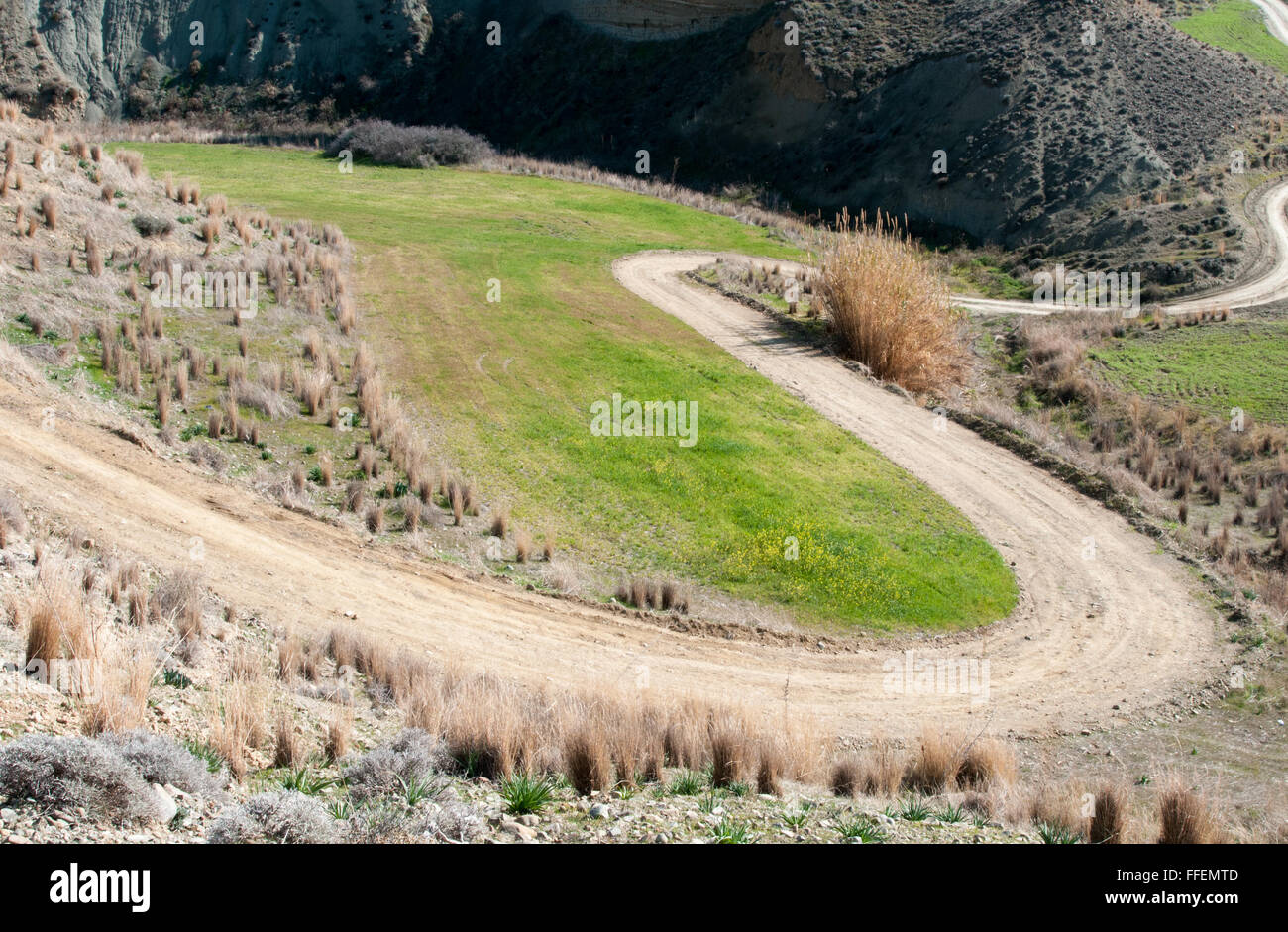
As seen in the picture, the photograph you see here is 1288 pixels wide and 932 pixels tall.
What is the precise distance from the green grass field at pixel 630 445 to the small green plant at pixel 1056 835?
A: 24.4 feet

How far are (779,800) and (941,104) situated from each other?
45.4m

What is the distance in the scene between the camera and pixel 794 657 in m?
14.6

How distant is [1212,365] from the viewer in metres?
27.6

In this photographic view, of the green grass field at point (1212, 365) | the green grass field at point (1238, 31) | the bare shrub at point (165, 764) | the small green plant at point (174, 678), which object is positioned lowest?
the small green plant at point (174, 678)

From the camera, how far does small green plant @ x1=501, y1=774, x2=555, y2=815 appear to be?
7332 mm

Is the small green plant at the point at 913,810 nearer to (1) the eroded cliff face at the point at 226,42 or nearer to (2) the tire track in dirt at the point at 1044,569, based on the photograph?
(2) the tire track in dirt at the point at 1044,569

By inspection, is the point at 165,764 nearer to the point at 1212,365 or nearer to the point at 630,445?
the point at 630,445

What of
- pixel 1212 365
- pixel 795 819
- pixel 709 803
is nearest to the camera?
pixel 795 819

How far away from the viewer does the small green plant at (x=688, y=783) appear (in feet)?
26.9

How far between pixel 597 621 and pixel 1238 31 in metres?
56.1

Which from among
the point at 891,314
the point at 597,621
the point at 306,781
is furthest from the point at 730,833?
the point at 891,314

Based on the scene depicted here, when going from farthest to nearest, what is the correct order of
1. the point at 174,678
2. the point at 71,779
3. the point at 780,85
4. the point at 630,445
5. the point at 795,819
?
the point at 780,85, the point at 630,445, the point at 174,678, the point at 795,819, the point at 71,779

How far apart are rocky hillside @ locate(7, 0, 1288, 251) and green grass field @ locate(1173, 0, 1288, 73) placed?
2.38 m

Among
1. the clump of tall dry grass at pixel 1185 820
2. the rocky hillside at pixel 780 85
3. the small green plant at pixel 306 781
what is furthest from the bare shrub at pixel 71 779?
the rocky hillside at pixel 780 85
